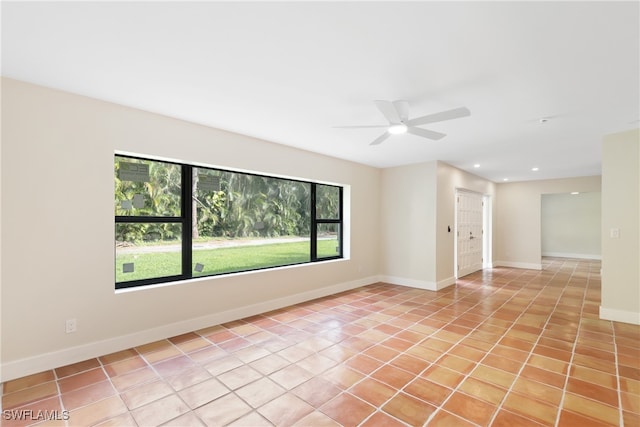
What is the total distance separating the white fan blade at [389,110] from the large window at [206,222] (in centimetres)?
237

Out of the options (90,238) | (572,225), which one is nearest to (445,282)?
(90,238)

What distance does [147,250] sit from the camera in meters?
3.30

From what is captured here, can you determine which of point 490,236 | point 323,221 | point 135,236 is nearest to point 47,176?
point 135,236

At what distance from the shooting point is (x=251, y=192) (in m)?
4.37

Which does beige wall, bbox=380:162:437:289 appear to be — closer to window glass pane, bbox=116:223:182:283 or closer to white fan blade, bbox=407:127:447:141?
white fan blade, bbox=407:127:447:141

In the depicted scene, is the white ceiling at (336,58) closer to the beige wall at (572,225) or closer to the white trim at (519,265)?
the white trim at (519,265)

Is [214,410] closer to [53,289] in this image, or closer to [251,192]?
[53,289]

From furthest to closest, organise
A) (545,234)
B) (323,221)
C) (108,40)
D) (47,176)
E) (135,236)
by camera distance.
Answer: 1. (545,234)
2. (323,221)
3. (135,236)
4. (47,176)
5. (108,40)

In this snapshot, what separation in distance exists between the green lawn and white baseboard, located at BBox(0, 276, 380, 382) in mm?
539

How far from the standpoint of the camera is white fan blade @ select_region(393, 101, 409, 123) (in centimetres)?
247

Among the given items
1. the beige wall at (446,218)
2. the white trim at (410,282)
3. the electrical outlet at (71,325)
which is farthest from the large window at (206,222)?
the beige wall at (446,218)

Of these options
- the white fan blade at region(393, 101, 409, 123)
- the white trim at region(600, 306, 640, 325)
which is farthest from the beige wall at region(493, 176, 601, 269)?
the white fan blade at region(393, 101, 409, 123)

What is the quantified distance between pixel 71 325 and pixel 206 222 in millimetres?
1653

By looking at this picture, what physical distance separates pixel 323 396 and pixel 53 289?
2.47m
